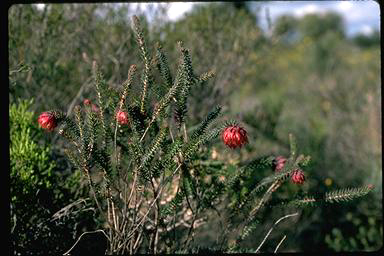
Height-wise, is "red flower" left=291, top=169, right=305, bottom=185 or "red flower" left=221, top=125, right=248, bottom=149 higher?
"red flower" left=221, top=125, right=248, bottom=149

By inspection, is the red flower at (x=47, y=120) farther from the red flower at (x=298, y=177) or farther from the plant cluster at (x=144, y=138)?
the red flower at (x=298, y=177)

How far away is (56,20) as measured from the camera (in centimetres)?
352

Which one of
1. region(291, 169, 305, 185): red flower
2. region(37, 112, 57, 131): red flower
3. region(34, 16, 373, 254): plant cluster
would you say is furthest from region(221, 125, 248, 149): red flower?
region(37, 112, 57, 131): red flower

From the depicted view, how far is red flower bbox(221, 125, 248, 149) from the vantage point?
1.62 metres

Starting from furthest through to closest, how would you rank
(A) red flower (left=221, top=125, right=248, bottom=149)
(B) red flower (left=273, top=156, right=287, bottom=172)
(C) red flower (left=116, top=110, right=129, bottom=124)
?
(B) red flower (left=273, top=156, right=287, bottom=172)
(C) red flower (left=116, top=110, right=129, bottom=124)
(A) red flower (left=221, top=125, right=248, bottom=149)

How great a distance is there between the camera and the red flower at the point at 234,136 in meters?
1.62

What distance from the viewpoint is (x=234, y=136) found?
1616 mm

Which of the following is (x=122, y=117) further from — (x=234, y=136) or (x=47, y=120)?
(x=234, y=136)

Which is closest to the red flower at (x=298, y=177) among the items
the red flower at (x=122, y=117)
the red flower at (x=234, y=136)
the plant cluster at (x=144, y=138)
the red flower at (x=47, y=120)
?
the plant cluster at (x=144, y=138)

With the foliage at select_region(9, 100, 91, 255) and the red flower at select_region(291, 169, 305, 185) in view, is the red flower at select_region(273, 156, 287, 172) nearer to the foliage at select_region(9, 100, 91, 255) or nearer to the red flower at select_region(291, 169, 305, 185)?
the red flower at select_region(291, 169, 305, 185)

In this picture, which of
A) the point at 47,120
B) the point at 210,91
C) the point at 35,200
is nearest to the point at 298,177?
the point at 47,120

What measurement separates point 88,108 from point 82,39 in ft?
7.38

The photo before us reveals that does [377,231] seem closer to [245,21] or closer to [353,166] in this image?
[353,166]

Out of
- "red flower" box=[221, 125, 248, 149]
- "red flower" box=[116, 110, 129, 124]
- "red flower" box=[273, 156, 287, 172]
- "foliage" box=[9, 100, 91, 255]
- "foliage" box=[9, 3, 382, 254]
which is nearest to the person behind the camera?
"red flower" box=[221, 125, 248, 149]
